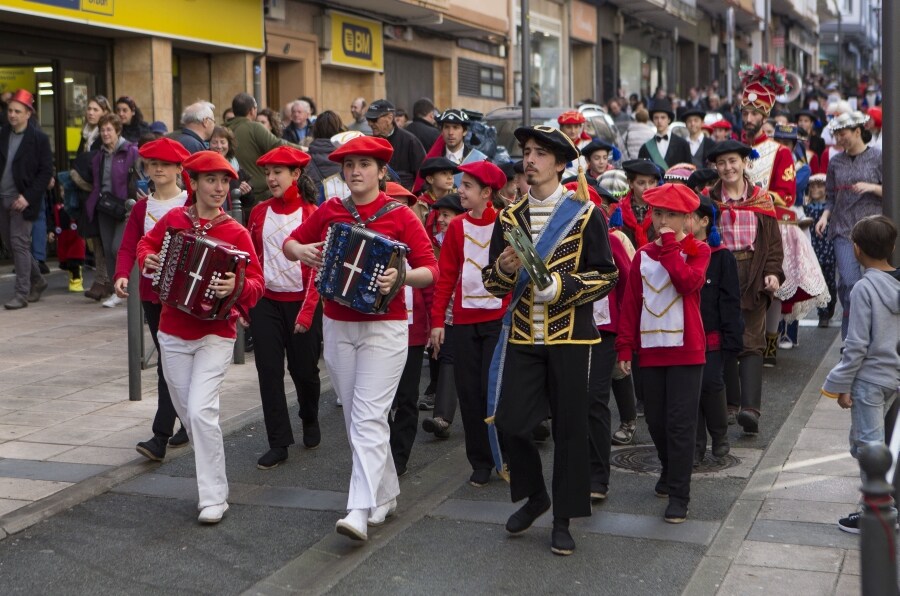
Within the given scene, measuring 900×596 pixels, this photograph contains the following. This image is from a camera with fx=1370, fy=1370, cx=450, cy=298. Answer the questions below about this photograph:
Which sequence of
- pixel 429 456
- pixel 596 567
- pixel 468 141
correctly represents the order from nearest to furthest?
pixel 596 567
pixel 429 456
pixel 468 141

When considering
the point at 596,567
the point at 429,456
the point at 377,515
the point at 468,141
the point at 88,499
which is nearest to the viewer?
the point at 596,567


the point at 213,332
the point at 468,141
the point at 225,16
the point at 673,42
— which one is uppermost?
the point at 673,42

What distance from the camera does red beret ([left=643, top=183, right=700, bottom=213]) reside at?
6.72 m

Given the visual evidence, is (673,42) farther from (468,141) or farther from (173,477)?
(173,477)

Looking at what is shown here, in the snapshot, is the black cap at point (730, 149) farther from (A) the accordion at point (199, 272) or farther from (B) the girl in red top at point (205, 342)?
(A) the accordion at point (199, 272)

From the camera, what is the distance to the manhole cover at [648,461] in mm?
7836

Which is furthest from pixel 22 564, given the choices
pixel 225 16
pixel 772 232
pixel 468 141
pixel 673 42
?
pixel 673 42

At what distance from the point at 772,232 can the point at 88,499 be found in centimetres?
484

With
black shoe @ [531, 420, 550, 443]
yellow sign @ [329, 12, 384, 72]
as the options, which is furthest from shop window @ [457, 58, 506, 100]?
black shoe @ [531, 420, 550, 443]

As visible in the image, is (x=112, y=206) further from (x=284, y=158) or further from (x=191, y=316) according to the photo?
(x=191, y=316)

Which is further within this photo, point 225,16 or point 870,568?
point 225,16

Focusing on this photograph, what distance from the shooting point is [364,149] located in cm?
654

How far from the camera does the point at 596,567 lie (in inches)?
236

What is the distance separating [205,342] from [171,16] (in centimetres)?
1310
